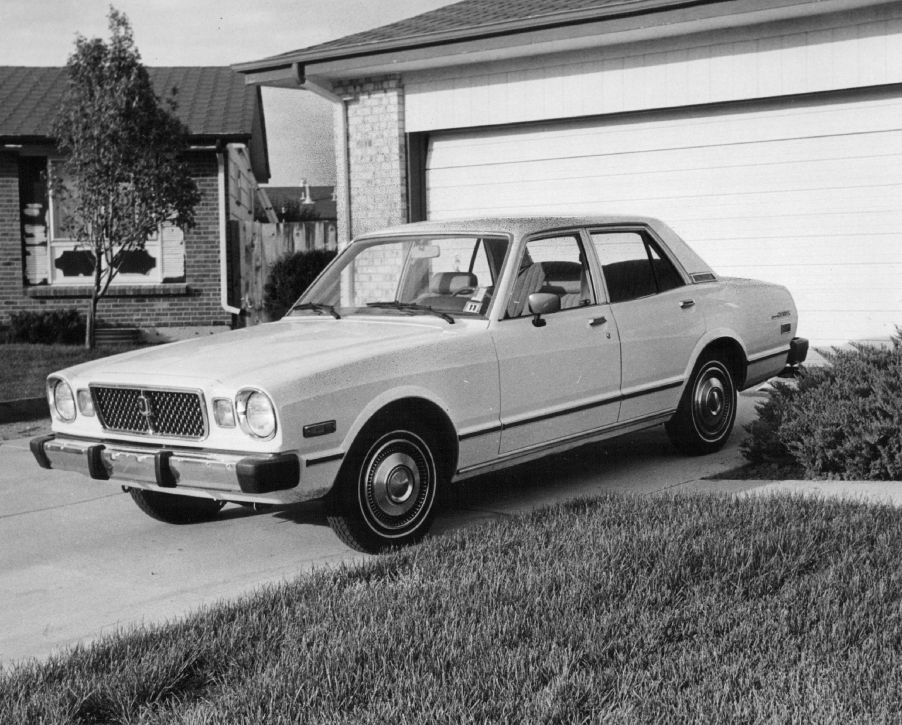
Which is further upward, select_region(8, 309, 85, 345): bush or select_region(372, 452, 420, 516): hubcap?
select_region(8, 309, 85, 345): bush

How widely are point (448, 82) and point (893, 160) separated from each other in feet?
16.8

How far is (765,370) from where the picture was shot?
8.23 meters

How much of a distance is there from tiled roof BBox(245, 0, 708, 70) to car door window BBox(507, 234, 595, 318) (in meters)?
5.16

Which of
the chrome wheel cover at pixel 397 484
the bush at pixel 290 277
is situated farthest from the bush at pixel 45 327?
the chrome wheel cover at pixel 397 484

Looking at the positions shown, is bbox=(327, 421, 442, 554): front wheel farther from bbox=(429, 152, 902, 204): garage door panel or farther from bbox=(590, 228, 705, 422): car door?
bbox=(429, 152, 902, 204): garage door panel

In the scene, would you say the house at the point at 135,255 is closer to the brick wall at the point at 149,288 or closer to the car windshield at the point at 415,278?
the brick wall at the point at 149,288

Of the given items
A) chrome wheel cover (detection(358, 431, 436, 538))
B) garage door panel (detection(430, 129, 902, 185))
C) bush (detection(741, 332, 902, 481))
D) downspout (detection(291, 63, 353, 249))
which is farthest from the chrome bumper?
downspout (detection(291, 63, 353, 249))

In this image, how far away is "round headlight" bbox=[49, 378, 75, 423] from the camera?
5.97 metres

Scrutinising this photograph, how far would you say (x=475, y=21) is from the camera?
42.7 feet

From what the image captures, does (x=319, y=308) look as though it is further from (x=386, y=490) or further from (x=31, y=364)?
(x=31, y=364)

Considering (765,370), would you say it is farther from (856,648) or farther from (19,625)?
(19,625)

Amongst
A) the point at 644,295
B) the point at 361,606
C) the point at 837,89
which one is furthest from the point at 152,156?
the point at 361,606

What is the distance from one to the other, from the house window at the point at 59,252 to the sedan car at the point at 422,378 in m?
12.1

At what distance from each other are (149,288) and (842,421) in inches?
551
